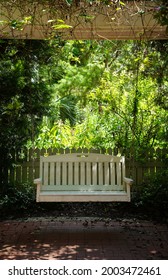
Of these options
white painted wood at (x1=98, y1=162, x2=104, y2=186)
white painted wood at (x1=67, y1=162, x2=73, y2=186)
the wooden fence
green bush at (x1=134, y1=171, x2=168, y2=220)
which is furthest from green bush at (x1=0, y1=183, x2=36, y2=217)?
green bush at (x1=134, y1=171, x2=168, y2=220)

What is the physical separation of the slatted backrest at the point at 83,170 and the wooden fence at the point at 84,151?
33.4 inches

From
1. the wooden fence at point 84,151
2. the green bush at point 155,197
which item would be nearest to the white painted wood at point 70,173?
the wooden fence at point 84,151

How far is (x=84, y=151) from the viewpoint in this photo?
20.1 ft

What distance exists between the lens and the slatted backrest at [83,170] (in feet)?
17.3

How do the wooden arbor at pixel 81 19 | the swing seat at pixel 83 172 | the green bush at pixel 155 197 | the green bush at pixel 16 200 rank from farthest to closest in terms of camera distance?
the green bush at pixel 16 200, the green bush at pixel 155 197, the swing seat at pixel 83 172, the wooden arbor at pixel 81 19

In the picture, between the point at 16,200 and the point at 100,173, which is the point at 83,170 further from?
the point at 16,200

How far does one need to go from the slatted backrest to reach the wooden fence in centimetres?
85

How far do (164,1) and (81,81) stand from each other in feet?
26.2

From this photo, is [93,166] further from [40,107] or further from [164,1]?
[164,1]

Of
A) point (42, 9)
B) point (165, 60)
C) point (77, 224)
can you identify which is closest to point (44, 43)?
point (42, 9)

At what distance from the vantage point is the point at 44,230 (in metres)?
4.83

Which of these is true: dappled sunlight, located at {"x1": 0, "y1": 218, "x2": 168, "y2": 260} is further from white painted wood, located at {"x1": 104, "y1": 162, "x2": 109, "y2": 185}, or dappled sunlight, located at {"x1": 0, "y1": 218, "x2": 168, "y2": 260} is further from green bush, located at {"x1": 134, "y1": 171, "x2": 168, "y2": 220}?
white painted wood, located at {"x1": 104, "y1": 162, "x2": 109, "y2": 185}

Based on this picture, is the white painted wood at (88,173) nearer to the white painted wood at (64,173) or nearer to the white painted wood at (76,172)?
the white painted wood at (76,172)

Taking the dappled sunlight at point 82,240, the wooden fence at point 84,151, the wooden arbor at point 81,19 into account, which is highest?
the wooden arbor at point 81,19
